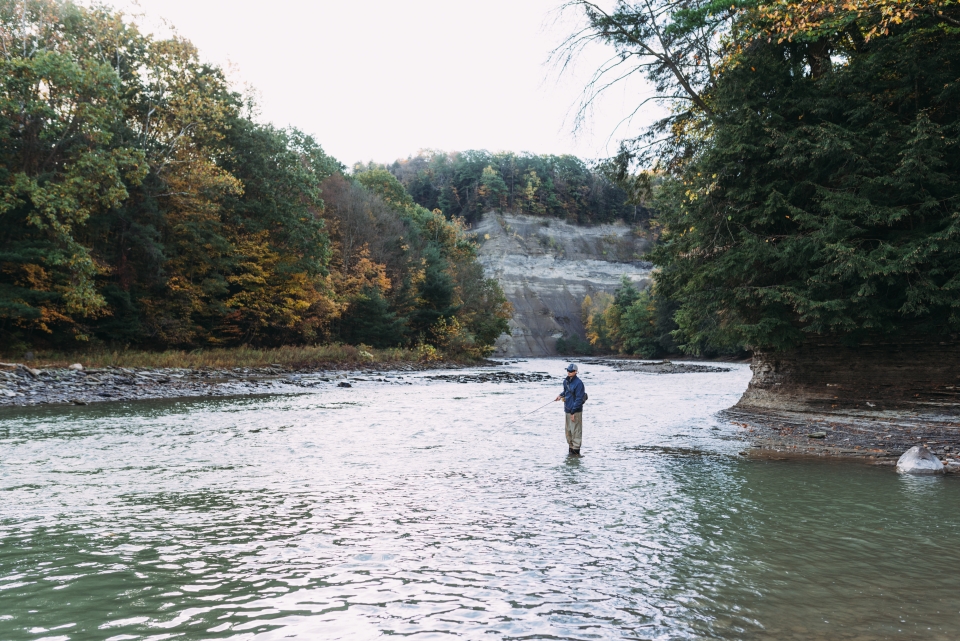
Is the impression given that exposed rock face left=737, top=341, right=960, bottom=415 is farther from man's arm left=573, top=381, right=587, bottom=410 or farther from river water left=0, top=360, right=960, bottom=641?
man's arm left=573, top=381, right=587, bottom=410

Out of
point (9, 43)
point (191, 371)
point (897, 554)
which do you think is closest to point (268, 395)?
point (191, 371)

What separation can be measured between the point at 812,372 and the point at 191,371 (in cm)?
2716

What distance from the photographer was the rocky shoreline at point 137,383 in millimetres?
21578

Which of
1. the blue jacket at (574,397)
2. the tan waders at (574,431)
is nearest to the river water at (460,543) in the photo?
the tan waders at (574,431)

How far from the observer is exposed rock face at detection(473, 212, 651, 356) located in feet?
427

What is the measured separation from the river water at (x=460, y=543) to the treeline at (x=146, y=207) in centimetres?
1782

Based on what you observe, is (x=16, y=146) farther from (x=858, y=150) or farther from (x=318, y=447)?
(x=858, y=150)

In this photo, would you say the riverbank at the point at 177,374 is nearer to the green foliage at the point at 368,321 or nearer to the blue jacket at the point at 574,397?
the green foliage at the point at 368,321

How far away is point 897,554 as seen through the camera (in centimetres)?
629

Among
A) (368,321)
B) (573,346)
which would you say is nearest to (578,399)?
(368,321)

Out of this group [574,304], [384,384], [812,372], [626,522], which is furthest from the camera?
[574,304]

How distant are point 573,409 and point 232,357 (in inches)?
1135

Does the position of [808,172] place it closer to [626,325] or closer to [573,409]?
[573,409]

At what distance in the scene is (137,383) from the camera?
25.7m
